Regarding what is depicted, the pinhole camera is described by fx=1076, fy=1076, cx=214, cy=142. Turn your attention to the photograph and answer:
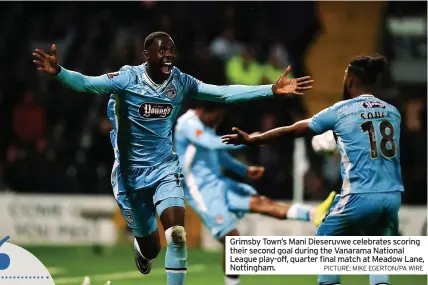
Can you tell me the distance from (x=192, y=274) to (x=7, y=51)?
585cm

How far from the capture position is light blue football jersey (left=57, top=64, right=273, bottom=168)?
838 cm

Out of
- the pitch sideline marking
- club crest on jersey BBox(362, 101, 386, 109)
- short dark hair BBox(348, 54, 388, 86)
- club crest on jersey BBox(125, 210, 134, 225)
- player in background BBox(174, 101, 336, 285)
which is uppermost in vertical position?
short dark hair BBox(348, 54, 388, 86)

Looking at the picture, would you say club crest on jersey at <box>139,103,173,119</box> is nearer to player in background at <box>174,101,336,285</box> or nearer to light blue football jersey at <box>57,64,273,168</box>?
light blue football jersey at <box>57,64,273,168</box>

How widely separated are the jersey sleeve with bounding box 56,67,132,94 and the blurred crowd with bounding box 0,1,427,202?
4.98m

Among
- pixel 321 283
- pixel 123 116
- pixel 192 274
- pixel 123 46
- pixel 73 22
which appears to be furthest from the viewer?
pixel 73 22

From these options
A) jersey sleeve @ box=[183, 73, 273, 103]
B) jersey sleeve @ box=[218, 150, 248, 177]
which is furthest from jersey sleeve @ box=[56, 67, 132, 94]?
jersey sleeve @ box=[218, 150, 248, 177]

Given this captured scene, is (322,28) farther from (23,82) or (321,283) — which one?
(321,283)

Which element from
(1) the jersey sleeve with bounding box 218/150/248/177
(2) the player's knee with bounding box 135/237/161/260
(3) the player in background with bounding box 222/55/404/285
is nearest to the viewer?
(3) the player in background with bounding box 222/55/404/285

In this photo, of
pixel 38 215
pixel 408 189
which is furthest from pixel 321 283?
pixel 38 215

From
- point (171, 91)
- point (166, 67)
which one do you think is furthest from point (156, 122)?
point (166, 67)

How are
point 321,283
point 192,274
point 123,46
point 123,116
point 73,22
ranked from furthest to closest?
1. point 73,22
2. point 123,46
3. point 192,274
4. point 123,116
5. point 321,283

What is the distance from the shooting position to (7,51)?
1606 centimetres

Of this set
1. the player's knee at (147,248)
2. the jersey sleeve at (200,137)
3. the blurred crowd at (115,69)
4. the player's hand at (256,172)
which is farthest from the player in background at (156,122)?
the blurred crowd at (115,69)

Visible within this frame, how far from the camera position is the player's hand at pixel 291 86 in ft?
26.5
